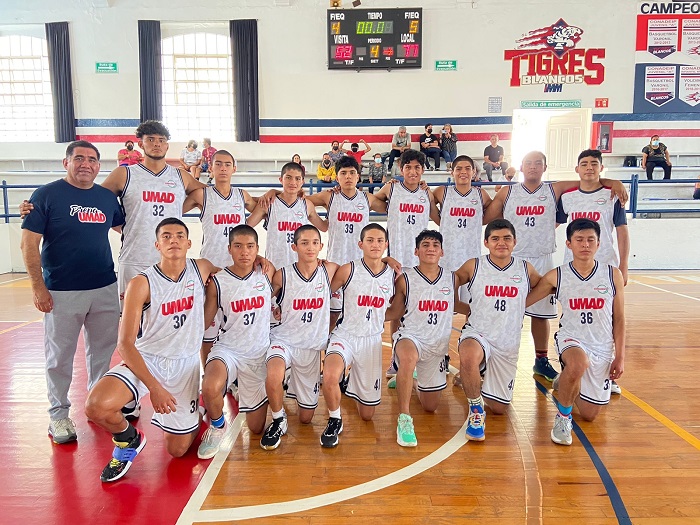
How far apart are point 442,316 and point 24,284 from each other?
861cm

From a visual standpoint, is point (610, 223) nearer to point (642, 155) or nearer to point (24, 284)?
point (24, 284)

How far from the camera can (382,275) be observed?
3646mm

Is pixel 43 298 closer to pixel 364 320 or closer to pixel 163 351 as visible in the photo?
pixel 163 351

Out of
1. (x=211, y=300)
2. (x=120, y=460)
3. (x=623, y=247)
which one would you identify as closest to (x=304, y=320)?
(x=211, y=300)

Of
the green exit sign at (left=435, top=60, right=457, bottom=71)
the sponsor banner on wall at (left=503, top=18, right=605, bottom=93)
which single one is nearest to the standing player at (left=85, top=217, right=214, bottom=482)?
the green exit sign at (left=435, top=60, right=457, bottom=71)

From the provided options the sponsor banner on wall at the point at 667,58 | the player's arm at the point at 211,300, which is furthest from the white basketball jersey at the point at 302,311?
the sponsor banner on wall at the point at 667,58

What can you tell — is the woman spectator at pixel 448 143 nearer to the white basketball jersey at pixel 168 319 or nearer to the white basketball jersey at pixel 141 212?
the white basketball jersey at pixel 141 212

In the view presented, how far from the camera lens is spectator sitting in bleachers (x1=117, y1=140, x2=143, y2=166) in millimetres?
11336

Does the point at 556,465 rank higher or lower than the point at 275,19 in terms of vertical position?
lower

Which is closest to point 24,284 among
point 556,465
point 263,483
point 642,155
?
point 263,483

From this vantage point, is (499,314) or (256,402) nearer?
(256,402)

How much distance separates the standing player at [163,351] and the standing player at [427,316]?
1423 millimetres

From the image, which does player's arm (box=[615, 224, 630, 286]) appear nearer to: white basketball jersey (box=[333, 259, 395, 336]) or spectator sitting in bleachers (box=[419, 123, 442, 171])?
white basketball jersey (box=[333, 259, 395, 336])

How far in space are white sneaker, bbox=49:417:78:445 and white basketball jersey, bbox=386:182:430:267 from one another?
2.92 m
